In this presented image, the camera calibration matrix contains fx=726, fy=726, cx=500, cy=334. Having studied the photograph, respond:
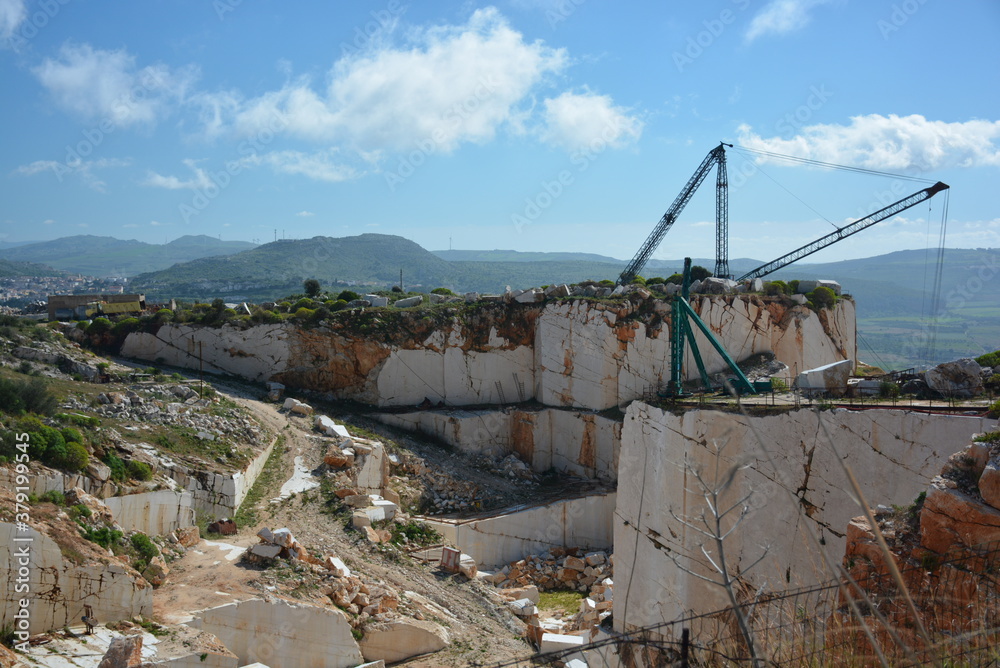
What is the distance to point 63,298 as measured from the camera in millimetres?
35562

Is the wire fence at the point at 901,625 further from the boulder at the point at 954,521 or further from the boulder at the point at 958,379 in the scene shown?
the boulder at the point at 958,379

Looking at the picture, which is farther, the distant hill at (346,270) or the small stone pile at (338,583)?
the distant hill at (346,270)

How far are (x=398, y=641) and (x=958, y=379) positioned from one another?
13.2 metres

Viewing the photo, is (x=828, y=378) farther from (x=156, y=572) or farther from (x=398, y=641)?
(x=156, y=572)

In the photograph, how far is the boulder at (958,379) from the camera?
15.7 metres

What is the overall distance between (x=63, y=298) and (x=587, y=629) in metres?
31.0

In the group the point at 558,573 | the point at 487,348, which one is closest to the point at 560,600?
the point at 558,573

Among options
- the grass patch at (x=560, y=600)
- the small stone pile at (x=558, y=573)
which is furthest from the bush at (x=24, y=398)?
the grass patch at (x=560, y=600)

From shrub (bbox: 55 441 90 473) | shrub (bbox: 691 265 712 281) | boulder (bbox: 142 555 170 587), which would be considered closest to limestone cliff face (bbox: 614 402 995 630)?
boulder (bbox: 142 555 170 587)

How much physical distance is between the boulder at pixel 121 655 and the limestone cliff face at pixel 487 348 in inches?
785

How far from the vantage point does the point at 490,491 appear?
84.1 feet

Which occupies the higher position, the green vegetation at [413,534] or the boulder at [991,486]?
the boulder at [991,486]

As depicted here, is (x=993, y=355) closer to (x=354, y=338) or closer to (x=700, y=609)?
(x=700, y=609)

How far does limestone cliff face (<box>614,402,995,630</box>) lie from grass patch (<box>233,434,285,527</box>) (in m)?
9.25
